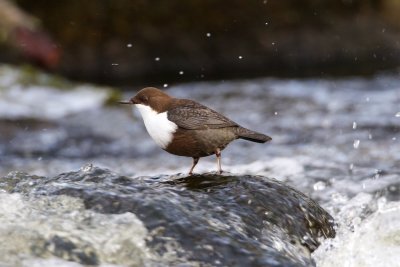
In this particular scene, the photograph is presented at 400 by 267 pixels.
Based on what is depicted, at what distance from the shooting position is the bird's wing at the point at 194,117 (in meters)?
4.80

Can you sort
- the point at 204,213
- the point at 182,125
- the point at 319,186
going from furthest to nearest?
1. the point at 319,186
2. the point at 182,125
3. the point at 204,213

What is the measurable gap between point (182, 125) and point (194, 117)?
4.7 inches

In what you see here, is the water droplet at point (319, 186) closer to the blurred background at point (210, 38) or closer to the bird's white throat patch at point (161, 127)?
the bird's white throat patch at point (161, 127)

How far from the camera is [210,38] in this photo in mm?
14188

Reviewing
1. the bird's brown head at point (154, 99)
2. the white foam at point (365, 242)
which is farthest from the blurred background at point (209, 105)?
the bird's brown head at point (154, 99)

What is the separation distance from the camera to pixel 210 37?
1418 cm

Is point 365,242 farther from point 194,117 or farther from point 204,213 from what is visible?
point 194,117

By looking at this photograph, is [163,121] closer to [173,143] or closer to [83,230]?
[173,143]

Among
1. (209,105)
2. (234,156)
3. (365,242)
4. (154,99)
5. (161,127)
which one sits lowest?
→ (234,156)

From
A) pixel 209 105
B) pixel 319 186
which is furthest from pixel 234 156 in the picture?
pixel 209 105

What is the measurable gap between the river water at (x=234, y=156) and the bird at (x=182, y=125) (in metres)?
0.34

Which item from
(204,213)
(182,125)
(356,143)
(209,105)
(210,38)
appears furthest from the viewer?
(210,38)

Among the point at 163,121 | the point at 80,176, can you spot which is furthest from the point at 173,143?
the point at 80,176

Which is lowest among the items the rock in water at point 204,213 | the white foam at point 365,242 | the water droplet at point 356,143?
the white foam at point 365,242
